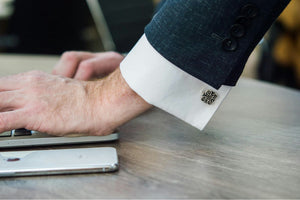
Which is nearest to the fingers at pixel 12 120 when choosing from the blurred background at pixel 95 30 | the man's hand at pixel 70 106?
the man's hand at pixel 70 106

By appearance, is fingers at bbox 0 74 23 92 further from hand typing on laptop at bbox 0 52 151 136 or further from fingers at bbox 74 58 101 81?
fingers at bbox 74 58 101 81

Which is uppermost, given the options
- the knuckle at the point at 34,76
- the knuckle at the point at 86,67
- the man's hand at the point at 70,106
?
the man's hand at the point at 70,106

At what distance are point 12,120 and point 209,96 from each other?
1.00 feet

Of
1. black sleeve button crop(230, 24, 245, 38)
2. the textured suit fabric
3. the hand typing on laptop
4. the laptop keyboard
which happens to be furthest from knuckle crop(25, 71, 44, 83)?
black sleeve button crop(230, 24, 245, 38)

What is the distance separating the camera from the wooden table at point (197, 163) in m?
0.39

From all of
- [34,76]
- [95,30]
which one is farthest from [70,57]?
[95,30]

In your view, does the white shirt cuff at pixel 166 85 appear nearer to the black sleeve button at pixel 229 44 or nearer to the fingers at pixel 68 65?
the black sleeve button at pixel 229 44

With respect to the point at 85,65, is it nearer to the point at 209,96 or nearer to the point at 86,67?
the point at 86,67

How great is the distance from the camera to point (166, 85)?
536 millimetres

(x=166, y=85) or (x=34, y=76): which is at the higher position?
(x=166, y=85)

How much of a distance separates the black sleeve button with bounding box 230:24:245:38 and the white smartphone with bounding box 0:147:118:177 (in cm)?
24

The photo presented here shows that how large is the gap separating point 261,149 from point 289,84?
8.85ft

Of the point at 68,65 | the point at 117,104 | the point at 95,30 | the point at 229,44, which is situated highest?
the point at 229,44

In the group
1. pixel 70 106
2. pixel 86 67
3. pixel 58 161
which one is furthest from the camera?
pixel 86 67
